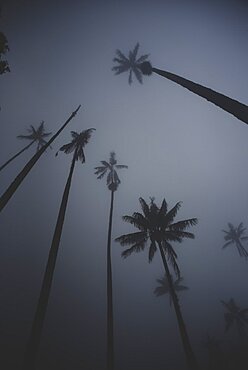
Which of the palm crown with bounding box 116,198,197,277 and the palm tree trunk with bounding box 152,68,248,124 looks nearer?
the palm tree trunk with bounding box 152,68,248,124

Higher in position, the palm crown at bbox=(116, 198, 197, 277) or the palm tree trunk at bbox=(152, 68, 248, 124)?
the palm crown at bbox=(116, 198, 197, 277)

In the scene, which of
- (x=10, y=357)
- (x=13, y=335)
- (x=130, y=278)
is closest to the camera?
(x=10, y=357)

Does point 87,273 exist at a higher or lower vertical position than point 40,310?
higher

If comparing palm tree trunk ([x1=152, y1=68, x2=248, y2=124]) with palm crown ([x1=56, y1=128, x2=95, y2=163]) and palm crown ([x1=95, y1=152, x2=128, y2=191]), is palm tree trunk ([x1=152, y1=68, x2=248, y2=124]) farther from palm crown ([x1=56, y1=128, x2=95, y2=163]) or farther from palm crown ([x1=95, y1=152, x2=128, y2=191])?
palm crown ([x1=95, y1=152, x2=128, y2=191])

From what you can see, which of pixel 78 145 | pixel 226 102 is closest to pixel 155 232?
pixel 78 145

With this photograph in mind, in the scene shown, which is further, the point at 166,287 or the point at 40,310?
the point at 166,287

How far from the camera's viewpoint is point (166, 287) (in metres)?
48.9

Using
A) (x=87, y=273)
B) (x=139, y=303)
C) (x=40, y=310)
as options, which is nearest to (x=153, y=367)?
(x=139, y=303)

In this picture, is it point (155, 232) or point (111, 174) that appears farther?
point (111, 174)

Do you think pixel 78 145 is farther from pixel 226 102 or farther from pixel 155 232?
pixel 226 102

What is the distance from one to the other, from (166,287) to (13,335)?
2589cm

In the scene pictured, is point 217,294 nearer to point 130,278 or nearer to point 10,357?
point 130,278

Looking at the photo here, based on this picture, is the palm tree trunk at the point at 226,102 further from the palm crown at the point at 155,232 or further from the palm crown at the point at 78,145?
the palm crown at the point at 155,232

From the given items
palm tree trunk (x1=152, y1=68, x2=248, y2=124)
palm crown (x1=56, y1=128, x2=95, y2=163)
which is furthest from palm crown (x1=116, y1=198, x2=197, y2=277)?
palm tree trunk (x1=152, y1=68, x2=248, y2=124)
